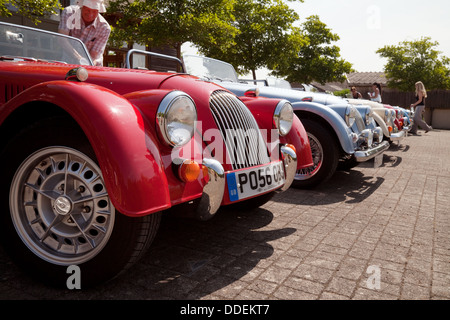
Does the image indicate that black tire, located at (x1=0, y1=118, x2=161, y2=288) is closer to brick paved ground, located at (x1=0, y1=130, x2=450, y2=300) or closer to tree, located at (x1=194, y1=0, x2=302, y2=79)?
brick paved ground, located at (x1=0, y1=130, x2=450, y2=300)

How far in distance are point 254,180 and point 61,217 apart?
1.22m

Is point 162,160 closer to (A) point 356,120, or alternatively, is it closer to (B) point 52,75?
(B) point 52,75

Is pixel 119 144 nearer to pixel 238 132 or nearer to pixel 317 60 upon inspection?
pixel 238 132

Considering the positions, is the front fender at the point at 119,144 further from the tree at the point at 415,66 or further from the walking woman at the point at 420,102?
the tree at the point at 415,66

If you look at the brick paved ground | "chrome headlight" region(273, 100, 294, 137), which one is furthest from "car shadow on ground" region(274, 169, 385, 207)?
"chrome headlight" region(273, 100, 294, 137)

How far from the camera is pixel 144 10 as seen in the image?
1203cm

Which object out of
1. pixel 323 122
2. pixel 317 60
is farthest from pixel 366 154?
pixel 317 60

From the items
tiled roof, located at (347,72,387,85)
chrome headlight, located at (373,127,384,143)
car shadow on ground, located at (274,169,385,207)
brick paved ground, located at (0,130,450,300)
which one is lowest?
brick paved ground, located at (0,130,450,300)

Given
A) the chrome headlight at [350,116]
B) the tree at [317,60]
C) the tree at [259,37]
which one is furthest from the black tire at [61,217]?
the tree at [317,60]

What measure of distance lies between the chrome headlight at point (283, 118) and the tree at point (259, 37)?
15.3 m

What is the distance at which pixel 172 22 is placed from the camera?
1180cm

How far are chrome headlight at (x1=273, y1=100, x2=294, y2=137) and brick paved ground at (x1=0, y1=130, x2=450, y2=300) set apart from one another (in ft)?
2.79

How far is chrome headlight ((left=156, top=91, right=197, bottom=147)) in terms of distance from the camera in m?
2.10

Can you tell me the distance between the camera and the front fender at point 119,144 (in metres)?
1.85
